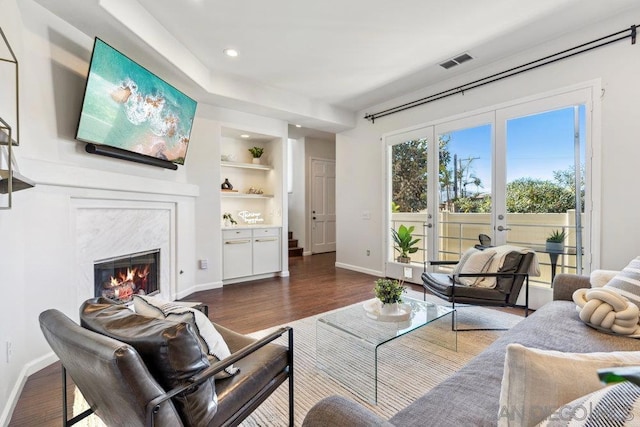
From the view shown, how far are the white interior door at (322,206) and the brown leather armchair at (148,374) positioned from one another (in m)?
6.40

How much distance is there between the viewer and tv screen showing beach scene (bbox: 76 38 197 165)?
251 cm

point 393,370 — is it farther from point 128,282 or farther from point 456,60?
point 456,60

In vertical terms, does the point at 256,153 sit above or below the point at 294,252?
above

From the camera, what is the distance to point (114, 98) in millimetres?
2695

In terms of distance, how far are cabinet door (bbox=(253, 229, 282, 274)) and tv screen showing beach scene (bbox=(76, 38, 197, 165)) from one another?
6.06ft

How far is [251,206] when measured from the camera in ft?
17.9

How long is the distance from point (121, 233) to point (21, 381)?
1384 millimetres

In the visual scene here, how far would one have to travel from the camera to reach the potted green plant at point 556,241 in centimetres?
319

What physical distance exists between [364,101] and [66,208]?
4199mm

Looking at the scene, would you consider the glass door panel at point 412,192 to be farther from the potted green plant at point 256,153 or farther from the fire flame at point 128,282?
the fire flame at point 128,282

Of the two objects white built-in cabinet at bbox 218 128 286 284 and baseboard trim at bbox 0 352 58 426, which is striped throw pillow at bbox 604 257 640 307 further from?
white built-in cabinet at bbox 218 128 286 284

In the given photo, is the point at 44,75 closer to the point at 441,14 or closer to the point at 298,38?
the point at 298,38

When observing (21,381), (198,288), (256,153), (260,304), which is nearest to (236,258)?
(198,288)

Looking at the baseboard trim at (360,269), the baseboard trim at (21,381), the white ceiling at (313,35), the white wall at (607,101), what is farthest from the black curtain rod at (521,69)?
the baseboard trim at (21,381)
